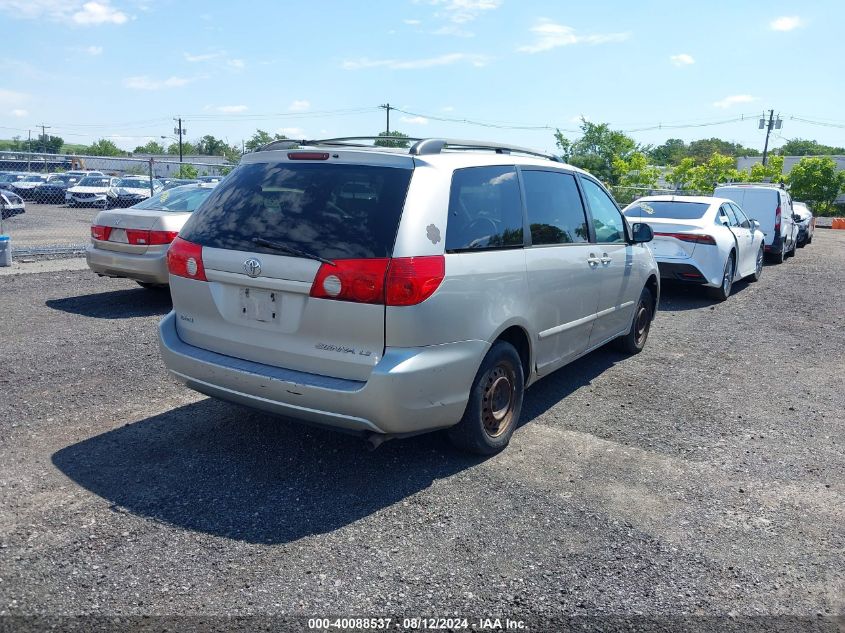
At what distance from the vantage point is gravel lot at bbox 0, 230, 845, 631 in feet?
10.0

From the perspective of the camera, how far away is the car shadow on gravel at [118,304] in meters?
8.45

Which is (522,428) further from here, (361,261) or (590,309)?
(361,261)

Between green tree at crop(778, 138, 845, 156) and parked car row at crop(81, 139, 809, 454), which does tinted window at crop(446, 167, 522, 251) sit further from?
green tree at crop(778, 138, 845, 156)

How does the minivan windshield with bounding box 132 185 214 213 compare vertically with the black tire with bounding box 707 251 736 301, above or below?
above

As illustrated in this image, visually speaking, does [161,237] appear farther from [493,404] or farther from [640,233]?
[493,404]

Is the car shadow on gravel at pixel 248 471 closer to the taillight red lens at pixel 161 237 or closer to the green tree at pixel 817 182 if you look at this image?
the taillight red lens at pixel 161 237

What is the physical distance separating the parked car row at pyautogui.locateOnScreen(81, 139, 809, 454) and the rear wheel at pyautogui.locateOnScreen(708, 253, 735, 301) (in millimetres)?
6956

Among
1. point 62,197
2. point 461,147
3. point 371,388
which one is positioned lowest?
point 371,388

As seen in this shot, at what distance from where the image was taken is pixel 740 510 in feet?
13.1

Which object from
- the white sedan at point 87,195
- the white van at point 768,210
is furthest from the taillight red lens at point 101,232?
the white sedan at point 87,195

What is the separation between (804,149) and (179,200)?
12375 centimetres

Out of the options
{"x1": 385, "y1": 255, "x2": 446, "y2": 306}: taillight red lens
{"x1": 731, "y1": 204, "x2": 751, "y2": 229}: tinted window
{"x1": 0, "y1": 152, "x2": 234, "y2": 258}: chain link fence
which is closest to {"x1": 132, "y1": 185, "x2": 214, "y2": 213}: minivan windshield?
{"x1": 385, "y1": 255, "x2": 446, "y2": 306}: taillight red lens

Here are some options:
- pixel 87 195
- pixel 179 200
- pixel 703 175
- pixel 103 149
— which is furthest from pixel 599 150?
pixel 103 149

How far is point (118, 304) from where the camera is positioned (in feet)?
29.6
